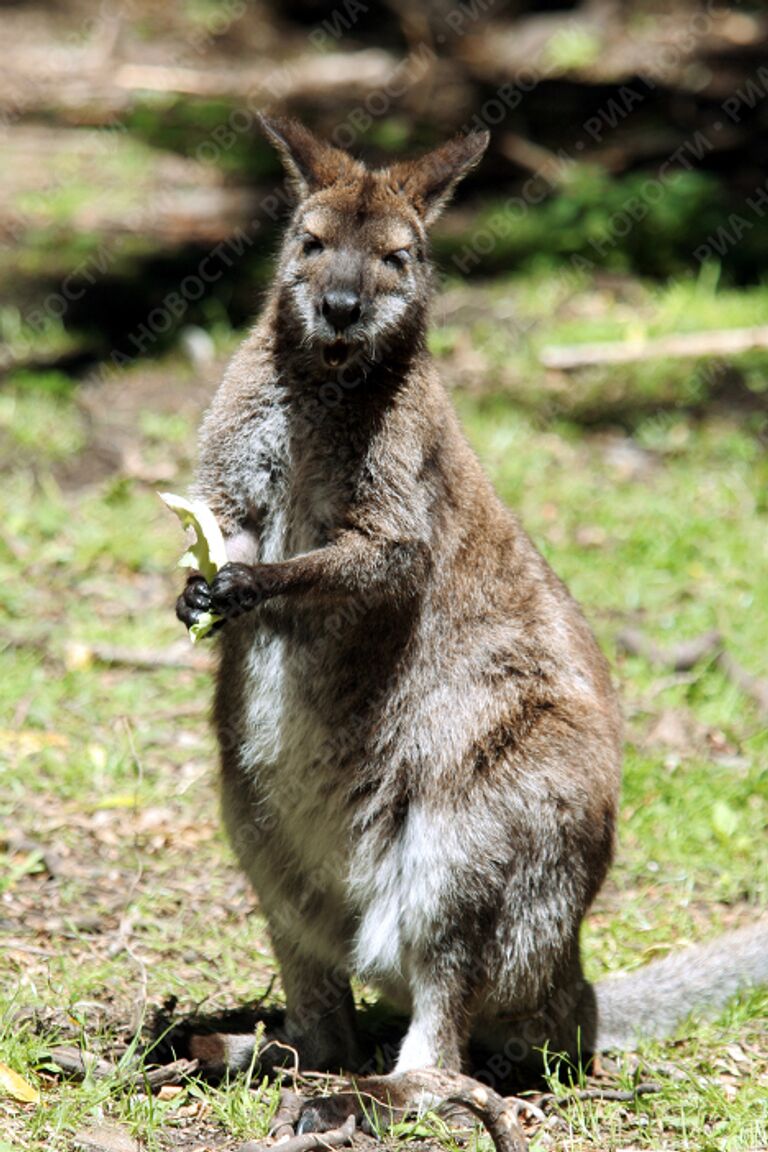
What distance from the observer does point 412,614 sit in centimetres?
381

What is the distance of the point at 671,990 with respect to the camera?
13.5ft

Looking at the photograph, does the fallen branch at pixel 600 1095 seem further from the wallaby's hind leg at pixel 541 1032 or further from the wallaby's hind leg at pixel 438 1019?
the wallaby's hind leg at pixel 438 1019

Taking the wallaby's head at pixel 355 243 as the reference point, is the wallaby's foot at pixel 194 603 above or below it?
below

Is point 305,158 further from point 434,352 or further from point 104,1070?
point 434,352

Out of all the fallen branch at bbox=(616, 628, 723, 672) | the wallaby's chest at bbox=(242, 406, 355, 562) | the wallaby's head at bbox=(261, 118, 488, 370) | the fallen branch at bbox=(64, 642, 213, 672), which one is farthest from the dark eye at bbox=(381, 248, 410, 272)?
the fallen branch at bbox=(616, 628, 723, 672)

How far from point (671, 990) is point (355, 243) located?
2072 mm

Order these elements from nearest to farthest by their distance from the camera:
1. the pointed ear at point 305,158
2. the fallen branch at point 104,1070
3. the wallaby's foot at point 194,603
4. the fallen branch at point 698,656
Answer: the fallen branch at point 104,1070 → the wallaby's foot at point 194,603 → the pointed ear at point 305,158 → the fallen branch at point 698,656

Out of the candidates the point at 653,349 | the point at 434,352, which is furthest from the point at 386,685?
the point at 653,349

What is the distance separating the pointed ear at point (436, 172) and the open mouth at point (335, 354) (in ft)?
1.80

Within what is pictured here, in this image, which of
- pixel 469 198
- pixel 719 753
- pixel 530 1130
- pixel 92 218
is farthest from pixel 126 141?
pixel 530 1130

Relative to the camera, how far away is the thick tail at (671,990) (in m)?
4.07

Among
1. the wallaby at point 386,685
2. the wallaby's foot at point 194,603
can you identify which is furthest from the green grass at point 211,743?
the wallaby's foot at point 194,603

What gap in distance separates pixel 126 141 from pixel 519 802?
28.4 ft

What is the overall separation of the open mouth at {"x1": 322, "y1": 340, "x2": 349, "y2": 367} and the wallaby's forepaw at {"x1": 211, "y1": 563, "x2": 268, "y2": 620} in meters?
0.54
